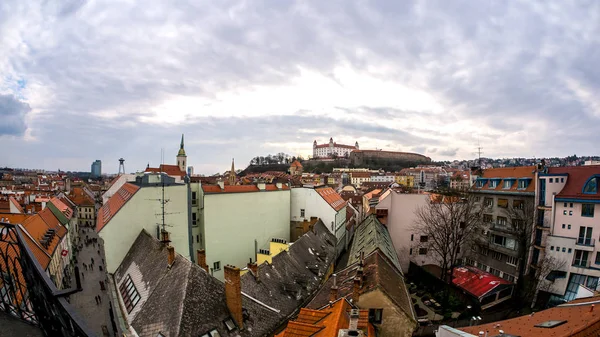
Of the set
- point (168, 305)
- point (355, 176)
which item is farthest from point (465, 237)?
point (355, 176)

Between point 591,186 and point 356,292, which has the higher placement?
point 591,186

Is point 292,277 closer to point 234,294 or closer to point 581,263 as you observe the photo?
point 234,294

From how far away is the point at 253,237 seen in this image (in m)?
28.4

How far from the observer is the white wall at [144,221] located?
18.9 meters

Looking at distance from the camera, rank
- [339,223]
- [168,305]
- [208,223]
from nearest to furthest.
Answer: [168,305], [208,223], [339,223]

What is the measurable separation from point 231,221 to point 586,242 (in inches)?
1070

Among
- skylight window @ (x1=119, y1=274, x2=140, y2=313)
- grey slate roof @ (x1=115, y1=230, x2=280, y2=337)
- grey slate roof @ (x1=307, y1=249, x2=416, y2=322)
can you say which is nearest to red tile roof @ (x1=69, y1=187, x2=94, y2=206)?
skylight window @ (x1=119, y1=274, x2=140, y2=313)

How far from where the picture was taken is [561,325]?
929cm

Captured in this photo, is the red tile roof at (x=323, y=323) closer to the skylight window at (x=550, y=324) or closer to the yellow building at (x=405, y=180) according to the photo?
the skylight window at (x=550, y=324)

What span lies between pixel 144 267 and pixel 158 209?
5.66m

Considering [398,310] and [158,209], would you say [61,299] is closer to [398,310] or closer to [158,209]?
[398,310]

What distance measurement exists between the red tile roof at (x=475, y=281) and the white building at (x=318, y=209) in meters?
11.4

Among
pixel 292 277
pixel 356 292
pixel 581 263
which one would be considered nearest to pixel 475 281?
pixel 581 263

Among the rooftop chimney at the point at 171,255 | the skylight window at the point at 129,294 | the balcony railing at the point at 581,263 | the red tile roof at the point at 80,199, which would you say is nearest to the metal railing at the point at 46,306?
the rooftop chimney at the point at 171,255
